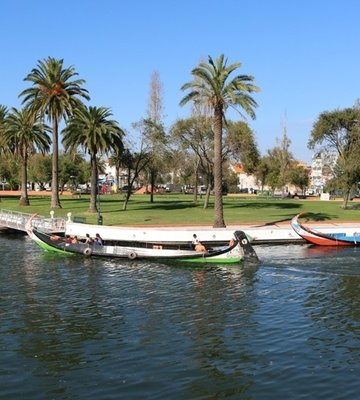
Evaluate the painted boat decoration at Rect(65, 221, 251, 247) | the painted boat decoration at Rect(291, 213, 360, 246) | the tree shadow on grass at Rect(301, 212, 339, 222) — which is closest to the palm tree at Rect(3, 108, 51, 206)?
the painted boat decoration at Rect(65, 221, 251, 247)

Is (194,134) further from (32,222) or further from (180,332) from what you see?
(180,332)

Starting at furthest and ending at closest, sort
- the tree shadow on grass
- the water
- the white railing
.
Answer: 1. the tree shadow on grass
2. the white railing
3. the water

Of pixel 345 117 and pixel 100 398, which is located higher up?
pixel 345 117

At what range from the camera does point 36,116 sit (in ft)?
223

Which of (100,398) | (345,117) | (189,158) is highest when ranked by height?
(345,117)

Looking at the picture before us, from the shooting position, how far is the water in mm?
14617

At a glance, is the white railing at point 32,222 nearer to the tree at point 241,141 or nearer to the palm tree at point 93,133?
the palm tree at point 93,133

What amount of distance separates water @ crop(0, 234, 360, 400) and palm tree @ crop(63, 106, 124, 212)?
2997 cm

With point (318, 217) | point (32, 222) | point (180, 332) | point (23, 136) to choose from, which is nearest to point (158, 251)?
point (32, 222)

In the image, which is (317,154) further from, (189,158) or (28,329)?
(28,329)

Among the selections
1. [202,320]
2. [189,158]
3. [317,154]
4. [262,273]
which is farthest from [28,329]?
[317,154]

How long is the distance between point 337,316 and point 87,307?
10.1m

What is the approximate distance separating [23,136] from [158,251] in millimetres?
47623

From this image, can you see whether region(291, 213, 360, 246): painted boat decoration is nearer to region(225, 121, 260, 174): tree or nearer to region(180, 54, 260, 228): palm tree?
region(180, 54, 260, 228): palm tree
